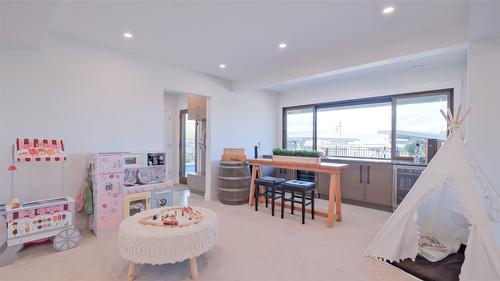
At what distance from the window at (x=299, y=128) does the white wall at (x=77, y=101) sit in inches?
115

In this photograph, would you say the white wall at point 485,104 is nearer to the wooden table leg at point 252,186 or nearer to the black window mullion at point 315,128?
the wooden table leg at point 252,186

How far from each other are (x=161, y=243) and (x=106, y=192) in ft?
5.12

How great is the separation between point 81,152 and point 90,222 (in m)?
0.98

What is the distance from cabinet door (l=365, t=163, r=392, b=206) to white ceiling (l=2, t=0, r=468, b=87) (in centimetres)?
232

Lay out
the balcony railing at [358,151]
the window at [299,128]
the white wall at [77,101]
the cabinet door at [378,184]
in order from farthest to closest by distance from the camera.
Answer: the window at [299,128], the balcony railing at [358,151], the cabinet door at [378,184], the white wall at [77,101]

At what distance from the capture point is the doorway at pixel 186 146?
6.80 m

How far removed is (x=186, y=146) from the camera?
6906 millimetres

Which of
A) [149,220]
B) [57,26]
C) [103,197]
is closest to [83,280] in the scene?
[149,220]

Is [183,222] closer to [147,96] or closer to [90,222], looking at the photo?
[90,222]

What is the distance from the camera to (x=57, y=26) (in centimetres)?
286

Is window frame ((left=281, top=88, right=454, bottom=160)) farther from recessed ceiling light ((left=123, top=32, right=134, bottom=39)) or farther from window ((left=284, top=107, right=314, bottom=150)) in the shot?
recessed ceiling light ((left=123, top=32, right=134, bottom=39))

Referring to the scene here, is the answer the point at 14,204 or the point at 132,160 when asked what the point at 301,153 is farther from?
the point at 14,204

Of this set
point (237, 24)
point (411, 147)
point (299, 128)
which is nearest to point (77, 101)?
point (237, 24)

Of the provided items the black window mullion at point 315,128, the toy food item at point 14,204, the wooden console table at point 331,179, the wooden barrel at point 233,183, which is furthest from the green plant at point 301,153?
the toy food item at point 14,204
